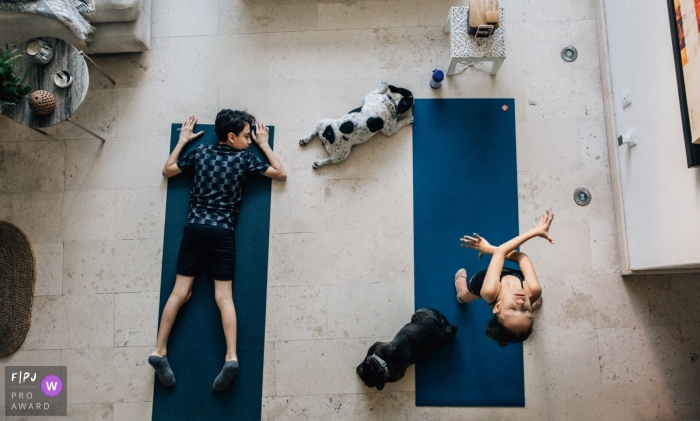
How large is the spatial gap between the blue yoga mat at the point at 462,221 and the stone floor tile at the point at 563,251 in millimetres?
200

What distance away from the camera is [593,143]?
10.4 ft

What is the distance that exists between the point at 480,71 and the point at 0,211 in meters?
3.46

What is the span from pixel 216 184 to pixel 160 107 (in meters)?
0.79

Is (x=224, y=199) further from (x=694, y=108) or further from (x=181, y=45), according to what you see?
(x=694, y=108)

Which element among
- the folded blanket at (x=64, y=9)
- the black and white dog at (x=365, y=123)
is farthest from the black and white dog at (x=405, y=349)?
the folded blanket at (x=64, y=9)

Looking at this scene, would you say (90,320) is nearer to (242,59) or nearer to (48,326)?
(48,326)

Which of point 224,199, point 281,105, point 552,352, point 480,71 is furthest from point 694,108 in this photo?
point 224,199

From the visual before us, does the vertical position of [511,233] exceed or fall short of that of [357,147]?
it falls short

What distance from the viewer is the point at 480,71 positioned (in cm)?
324

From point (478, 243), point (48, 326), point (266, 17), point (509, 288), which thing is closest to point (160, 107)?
point (266, 17)

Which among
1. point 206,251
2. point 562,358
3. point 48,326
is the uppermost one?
point 206,251

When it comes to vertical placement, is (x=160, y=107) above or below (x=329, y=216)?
above

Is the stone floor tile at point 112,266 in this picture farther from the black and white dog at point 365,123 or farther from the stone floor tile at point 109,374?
the black and white dog at point 365,123

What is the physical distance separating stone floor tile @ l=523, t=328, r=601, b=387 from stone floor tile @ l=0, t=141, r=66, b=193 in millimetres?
3375
